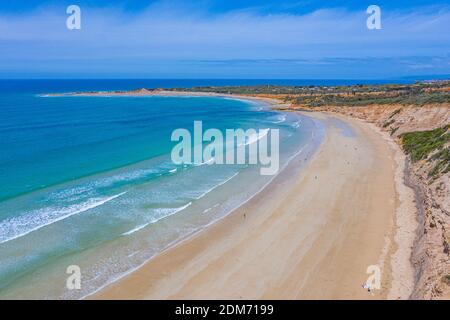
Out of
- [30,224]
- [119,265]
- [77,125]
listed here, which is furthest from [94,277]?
[77,125]

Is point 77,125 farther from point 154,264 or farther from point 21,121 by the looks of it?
point 154,264

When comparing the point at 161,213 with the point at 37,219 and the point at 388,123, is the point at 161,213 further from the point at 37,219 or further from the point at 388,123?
the point at 388,123

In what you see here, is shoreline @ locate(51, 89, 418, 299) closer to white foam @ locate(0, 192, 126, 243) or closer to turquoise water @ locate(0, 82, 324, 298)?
turquoise water @ locate(0, 82, 324, 298)

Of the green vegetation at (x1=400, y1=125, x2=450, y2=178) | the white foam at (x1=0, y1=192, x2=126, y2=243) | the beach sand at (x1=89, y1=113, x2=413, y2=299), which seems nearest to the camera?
the beach sand at (x1=89, y1=113, x2=413, y2=299)

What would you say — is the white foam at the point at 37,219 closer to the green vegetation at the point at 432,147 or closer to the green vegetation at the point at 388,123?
the green vegetation at the point at 432,147

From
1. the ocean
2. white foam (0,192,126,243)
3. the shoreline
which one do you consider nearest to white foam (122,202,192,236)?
the ocean
